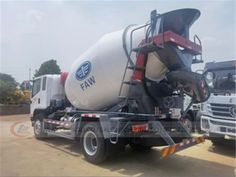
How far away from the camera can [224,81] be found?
7.83 m

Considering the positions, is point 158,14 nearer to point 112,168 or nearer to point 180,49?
point 180,49

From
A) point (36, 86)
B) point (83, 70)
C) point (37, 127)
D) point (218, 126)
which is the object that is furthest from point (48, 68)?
point (218, 126)

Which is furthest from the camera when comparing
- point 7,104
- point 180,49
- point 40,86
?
point 7,104

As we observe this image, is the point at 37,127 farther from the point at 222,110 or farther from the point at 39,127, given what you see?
the point at 222,110

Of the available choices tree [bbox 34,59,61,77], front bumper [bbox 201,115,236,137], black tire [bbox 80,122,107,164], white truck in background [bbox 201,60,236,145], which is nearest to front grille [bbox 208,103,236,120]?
white truck in background [bbox 201,60,236,145]

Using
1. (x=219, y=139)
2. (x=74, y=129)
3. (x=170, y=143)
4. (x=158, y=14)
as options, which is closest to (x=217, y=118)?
(x=219, y=139)

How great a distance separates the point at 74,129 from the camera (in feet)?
24.3

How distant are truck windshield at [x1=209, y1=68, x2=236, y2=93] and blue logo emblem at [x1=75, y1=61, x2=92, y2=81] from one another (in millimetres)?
3635

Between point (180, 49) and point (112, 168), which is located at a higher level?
point (180, 49)

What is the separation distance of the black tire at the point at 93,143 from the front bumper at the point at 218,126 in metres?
3.17

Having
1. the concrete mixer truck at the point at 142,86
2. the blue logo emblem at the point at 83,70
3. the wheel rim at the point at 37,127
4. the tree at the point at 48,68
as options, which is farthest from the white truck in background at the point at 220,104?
the tree at the point at 48,68

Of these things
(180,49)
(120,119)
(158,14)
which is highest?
(158,14)

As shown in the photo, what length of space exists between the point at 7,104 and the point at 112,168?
1808cm

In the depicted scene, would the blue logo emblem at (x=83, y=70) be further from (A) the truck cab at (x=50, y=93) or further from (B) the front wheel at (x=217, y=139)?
(B) the front wheel at (x=217, y=139)
